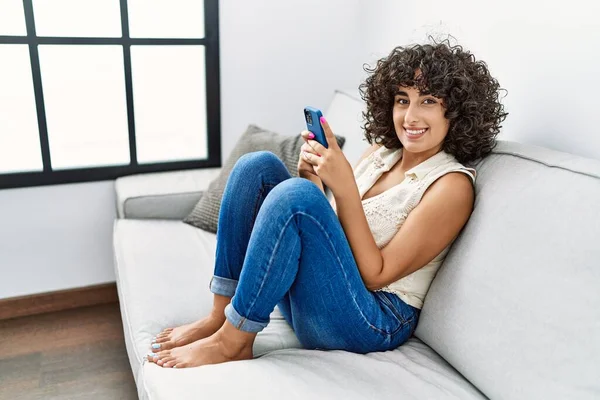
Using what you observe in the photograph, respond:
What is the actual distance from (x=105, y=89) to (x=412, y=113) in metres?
1.38

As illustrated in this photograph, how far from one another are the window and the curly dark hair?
1.14m

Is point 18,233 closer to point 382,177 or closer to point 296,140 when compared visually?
point 296,140

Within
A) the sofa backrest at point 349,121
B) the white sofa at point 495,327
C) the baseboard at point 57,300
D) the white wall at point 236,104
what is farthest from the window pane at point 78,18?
the white sofa at point 495,327

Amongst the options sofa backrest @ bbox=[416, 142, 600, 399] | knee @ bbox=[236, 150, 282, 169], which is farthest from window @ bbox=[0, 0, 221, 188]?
sofa backrest @ bbox=[416, 142, 600, 399]

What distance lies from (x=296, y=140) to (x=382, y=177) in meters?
0.58

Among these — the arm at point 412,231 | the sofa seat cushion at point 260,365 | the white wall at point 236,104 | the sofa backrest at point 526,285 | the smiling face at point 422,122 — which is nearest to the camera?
the sofa backrest at point 526,285

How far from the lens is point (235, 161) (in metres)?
2.04

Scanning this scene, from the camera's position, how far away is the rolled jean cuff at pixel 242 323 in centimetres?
123

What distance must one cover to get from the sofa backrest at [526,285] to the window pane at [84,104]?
4.98 ft

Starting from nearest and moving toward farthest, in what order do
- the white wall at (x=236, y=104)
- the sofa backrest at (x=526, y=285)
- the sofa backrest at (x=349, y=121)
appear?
the sofa backrest at (x=526, y=285) < the sofa backrest at (x=349, y=121) < the white wall at (x=236, y=104)

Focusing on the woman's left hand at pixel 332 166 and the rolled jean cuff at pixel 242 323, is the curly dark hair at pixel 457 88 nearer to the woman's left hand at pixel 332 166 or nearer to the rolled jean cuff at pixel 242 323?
the woman's left hand at pixel 332 166

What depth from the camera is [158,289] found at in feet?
5.20

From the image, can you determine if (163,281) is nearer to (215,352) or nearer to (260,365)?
(215,352)

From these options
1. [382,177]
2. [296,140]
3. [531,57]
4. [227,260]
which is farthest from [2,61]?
[531,57]
